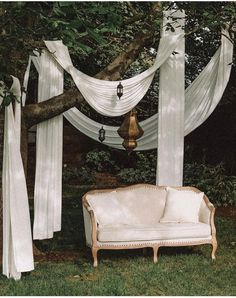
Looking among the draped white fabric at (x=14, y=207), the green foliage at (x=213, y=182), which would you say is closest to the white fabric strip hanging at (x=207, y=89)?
the draped white fabric at (x=14, y=207)

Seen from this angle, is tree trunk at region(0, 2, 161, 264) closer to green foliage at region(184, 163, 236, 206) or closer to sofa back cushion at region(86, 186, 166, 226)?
sofa back cushion at region(86, 186, 166, 226)

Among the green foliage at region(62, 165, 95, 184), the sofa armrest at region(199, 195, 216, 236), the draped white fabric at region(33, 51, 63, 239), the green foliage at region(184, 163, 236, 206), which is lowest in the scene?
the green foliage at region(62, 165, 95, 184)

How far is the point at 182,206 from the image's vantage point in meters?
5.95

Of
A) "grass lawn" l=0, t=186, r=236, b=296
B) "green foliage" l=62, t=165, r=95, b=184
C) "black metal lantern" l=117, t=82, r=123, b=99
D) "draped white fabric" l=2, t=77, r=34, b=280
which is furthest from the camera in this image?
"green foliage" l=62, t=165, r=95, b=184

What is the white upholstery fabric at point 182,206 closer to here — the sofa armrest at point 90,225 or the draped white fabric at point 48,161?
the sofa armrest at point 90,225

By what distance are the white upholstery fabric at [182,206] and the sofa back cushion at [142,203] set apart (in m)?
0.10

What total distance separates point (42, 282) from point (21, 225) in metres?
0.51

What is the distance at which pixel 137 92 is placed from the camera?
6.12m

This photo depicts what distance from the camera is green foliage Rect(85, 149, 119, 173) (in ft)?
37.9

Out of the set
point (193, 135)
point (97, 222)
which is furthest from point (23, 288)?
point (193, 135)

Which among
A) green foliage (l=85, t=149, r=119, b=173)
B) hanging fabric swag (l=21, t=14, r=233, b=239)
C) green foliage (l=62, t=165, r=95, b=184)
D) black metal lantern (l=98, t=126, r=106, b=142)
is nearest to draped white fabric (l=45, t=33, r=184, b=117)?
hanging fabric swag (l=21, t=14, r=233, b=239)

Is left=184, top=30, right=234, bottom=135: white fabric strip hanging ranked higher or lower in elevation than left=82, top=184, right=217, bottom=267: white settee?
higher

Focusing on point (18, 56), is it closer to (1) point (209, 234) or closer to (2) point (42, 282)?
(2) point (42, 282)

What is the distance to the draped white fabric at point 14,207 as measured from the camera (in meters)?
4.74
